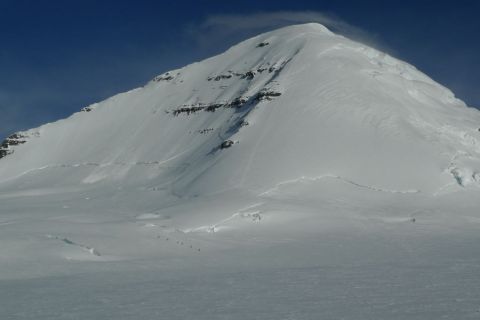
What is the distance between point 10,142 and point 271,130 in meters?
40.1

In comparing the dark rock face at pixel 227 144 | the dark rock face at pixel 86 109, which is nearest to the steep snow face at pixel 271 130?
the dark rock face at pixel 227 144

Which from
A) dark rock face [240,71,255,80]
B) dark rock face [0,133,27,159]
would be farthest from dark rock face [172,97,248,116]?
dark rock face [0,133,27,159]

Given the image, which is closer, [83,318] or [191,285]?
[83,318]

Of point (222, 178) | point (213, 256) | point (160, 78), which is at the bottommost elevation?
point (213, 256)

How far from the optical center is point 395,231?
21.8m

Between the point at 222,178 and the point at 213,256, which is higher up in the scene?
the point at 222,178

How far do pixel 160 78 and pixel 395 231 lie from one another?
5501cm

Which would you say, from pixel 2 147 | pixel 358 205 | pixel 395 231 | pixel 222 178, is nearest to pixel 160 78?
pixel 2 147

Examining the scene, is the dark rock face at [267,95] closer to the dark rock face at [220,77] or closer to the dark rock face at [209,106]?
the dark rock face at [209,106]

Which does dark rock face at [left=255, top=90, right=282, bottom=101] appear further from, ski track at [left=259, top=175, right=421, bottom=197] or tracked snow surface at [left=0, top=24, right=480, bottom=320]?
ski track at [left=259, top=175, right=421, bottom=197]

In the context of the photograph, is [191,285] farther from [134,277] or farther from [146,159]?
[146,159]

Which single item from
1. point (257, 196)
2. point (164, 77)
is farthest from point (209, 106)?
point (257, 196)

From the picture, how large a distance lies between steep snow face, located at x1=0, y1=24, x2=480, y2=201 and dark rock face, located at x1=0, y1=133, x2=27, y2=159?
0.48 meters

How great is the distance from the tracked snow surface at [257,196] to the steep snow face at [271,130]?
0.21 metres
